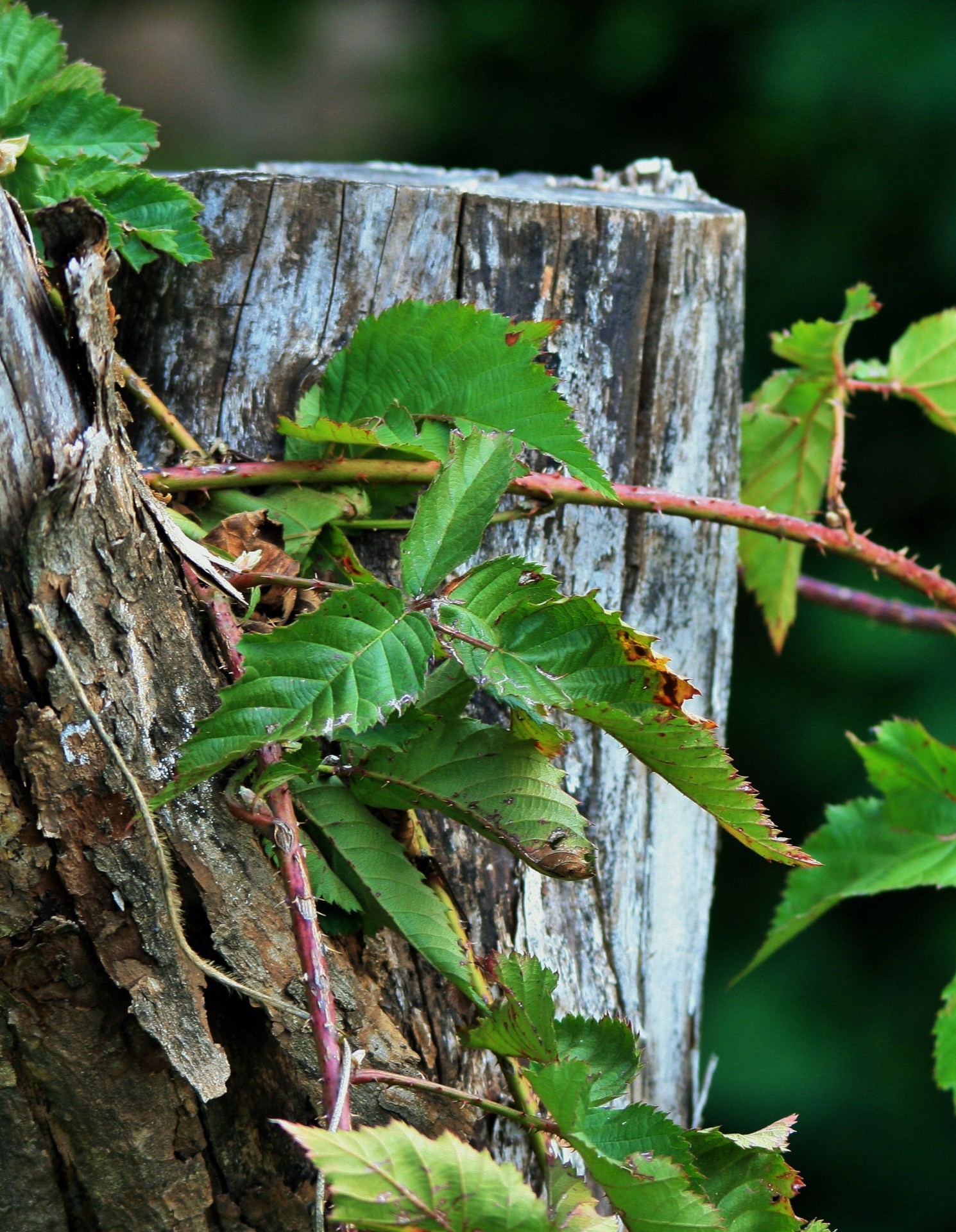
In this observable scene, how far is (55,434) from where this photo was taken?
1.98 ft

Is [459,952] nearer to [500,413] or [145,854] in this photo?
[145,854]

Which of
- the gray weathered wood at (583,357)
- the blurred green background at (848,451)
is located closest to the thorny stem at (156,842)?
the gray weathered wood at (583,357)

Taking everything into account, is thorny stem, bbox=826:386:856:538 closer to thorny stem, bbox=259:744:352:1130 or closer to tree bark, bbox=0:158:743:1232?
tree bark, bbox=0:158:743:1232

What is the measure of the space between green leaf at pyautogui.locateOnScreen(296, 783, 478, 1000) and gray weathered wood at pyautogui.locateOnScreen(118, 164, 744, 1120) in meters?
0.11

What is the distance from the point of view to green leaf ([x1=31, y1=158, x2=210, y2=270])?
2.60ft

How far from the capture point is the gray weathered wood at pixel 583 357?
885 mm

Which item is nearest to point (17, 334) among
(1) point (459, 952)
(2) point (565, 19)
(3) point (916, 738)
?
(1) point (459, 952)

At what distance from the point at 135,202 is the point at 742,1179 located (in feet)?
2.52

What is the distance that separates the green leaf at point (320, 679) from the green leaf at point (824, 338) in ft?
1.92

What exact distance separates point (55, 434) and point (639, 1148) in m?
0.51

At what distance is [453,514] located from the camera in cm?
64

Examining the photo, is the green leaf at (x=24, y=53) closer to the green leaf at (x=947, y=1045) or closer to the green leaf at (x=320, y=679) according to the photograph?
the green leaf at (x=320, y=679)

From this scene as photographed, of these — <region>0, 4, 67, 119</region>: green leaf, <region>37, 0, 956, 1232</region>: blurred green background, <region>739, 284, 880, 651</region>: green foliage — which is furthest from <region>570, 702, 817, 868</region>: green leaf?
<region>37, 0, 956, 1232</region>: blurred green background

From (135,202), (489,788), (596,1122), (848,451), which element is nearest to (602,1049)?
(596,1122)
